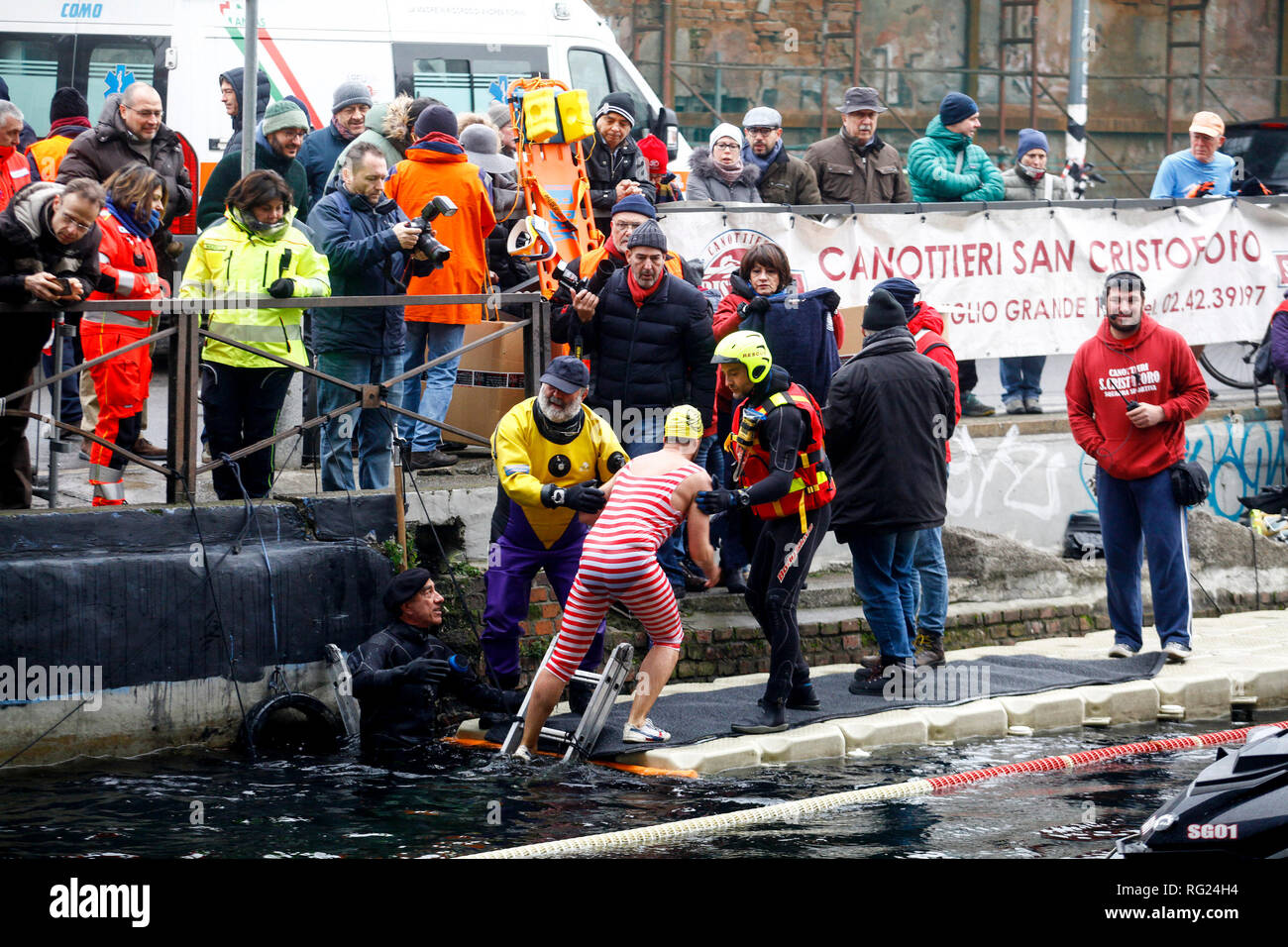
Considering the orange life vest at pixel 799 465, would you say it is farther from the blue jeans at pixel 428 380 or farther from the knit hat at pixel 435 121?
the knit hat at pixel 435 121

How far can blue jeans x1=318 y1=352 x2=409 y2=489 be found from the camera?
32.4 ft

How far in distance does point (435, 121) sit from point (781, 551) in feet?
11.7

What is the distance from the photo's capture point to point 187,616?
886 centimetres

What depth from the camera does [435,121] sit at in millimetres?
10445

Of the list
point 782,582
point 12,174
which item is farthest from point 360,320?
point 782,582

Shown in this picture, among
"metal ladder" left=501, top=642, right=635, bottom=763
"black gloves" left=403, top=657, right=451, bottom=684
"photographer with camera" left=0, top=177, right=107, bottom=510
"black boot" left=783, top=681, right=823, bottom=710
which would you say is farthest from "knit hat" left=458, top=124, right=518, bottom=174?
"black boot" left=783, top=681, right=823, bottom=710

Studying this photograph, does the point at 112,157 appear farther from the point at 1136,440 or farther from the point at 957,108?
the point at 1136,440

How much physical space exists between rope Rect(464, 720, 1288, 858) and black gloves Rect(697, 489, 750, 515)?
4.95ft

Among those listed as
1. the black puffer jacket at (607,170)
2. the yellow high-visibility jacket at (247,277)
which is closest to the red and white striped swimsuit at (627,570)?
the yellow high-visibility jacket at (247,277)

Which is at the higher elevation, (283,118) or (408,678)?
(283,118)

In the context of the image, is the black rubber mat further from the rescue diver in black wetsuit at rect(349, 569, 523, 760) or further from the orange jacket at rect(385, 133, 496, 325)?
the orange jacket at rect(385, 133, 496, 325)
